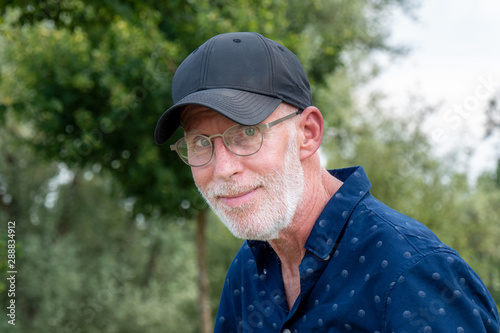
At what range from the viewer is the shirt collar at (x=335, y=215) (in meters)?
1.74

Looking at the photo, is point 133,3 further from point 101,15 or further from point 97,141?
point 97,141

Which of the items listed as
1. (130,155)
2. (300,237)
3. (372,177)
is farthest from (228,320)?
(372,177)

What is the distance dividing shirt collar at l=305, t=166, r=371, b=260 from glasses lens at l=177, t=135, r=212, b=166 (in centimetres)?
43

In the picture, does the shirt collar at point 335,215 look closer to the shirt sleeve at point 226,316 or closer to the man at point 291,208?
the man at point 291,208

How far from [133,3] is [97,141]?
4.94 metres

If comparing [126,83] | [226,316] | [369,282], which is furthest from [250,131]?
[126,83]

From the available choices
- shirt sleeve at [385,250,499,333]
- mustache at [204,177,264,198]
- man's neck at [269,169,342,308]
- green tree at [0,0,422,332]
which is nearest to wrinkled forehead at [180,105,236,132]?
mustache at [204,177,264,198]

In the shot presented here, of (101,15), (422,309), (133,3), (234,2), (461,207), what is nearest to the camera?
(422,309)

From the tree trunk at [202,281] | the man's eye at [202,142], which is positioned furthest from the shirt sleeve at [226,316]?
the tree trunk at [202,281]

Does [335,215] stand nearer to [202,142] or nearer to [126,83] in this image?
[202,142]

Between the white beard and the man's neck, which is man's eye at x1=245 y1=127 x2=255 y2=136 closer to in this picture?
the white beard

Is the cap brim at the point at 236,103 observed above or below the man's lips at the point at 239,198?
above

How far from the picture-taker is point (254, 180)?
1.81m

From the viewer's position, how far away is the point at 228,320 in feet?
7.44
